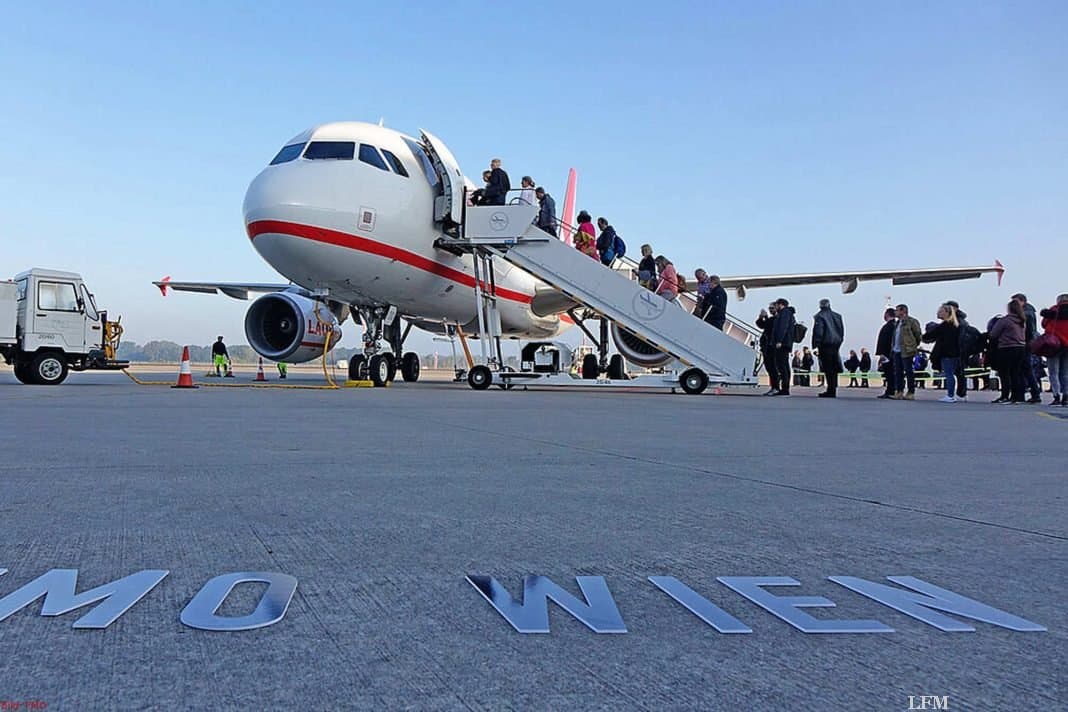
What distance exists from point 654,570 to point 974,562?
85cm

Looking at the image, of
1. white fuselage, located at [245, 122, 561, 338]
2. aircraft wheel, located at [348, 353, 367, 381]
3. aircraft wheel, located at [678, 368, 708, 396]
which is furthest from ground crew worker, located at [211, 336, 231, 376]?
aircraft wheel, located at [678, 368, 708, 396]

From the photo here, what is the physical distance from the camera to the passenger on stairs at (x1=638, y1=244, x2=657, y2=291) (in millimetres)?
13133

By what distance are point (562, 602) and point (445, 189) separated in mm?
10566

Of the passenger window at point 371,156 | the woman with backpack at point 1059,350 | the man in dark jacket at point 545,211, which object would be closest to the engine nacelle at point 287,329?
the passenger window at point 371,156

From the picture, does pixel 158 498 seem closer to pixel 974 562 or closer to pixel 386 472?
pixel 386 472

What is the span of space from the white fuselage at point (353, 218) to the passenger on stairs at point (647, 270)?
10.0 feet

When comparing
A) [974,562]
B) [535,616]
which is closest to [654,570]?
[535,616]

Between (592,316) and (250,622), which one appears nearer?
(250,622)

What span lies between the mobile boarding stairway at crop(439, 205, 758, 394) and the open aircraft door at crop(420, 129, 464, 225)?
6.4 inches

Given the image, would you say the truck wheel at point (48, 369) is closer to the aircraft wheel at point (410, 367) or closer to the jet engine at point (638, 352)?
the aircraft wheel at point (410, 367)

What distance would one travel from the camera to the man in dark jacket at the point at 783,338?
1287 cm

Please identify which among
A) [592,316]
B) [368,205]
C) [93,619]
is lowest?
[93,619]

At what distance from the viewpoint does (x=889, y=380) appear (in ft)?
44.8

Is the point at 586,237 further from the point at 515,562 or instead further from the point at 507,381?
the point at 515,562
